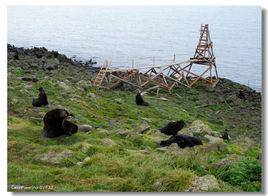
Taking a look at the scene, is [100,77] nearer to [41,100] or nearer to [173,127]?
[41,100]

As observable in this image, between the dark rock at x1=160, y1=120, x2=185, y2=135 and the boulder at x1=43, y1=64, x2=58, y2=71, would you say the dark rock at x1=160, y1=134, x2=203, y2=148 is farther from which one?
the boulder at x1=43, y1=64, x2=58, y2=71

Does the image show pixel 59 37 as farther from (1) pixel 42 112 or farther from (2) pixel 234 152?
(2) pixel 234 152

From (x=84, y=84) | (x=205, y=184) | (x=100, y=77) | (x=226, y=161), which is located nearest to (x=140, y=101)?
(x=100, y=77)

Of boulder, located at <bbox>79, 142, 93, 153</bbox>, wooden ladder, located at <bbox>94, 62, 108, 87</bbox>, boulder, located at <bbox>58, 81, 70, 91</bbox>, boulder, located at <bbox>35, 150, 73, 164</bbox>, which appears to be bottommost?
boulder, located at <bbox>35, 150, 73, 164</bbox>

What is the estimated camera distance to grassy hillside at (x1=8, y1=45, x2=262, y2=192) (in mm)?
6812

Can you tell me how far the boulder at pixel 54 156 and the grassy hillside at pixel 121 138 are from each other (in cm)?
1

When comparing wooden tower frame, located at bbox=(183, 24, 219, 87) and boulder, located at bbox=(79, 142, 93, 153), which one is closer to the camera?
boulder, located at bbox=(79, 142, 93, 153)

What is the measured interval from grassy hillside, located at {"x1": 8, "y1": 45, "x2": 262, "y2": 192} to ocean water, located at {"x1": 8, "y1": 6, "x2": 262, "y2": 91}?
43cm

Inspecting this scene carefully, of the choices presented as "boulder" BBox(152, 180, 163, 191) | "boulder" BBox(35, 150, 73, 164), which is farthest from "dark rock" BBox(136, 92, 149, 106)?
"boulder" BBox(152, 180, 163, 191)

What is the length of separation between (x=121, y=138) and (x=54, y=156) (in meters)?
1.05

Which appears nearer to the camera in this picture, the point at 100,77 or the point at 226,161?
the point at 226,161

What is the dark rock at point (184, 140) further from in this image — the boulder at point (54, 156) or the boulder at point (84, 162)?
the boulder at point (54, 156)

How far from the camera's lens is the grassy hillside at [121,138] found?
681 centimetres

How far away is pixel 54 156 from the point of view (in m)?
7.20
